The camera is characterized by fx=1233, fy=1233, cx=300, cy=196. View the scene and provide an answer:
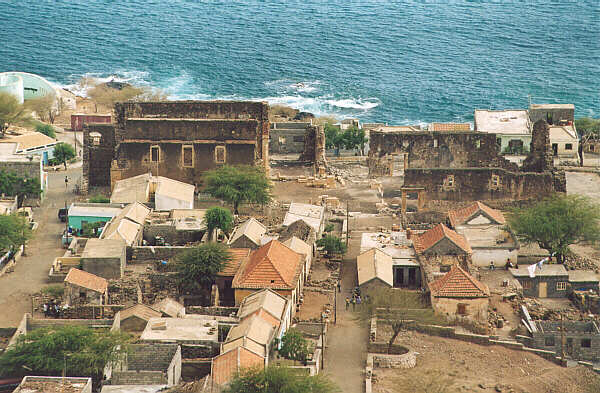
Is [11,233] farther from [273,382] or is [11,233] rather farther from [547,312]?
[547,312]

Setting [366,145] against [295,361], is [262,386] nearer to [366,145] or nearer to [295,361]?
[295,361]

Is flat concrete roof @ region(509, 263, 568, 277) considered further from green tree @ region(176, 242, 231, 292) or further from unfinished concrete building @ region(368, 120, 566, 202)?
green tree @ region(176, 242, 231, 292)

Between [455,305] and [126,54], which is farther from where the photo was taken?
[126,54]

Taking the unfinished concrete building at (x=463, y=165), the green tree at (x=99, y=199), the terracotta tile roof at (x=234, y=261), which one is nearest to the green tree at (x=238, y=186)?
the green tree at (x=99, y=199)

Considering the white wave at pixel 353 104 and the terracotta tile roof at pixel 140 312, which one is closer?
the terracotta tile roof at pixel 140 312

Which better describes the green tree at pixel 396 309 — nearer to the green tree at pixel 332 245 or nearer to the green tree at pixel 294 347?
the green tree at pixel 294 347

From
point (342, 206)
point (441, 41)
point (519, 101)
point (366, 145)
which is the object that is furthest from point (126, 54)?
point (342, 206)

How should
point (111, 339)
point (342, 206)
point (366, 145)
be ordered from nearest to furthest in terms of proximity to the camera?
point (111, 339), point (342, 206), point (366, 145)

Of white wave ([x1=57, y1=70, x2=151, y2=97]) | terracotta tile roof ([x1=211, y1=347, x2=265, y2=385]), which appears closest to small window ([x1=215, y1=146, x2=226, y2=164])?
terracotta tile roof ([x1=211, y1=347, x2=265, y2=385])
